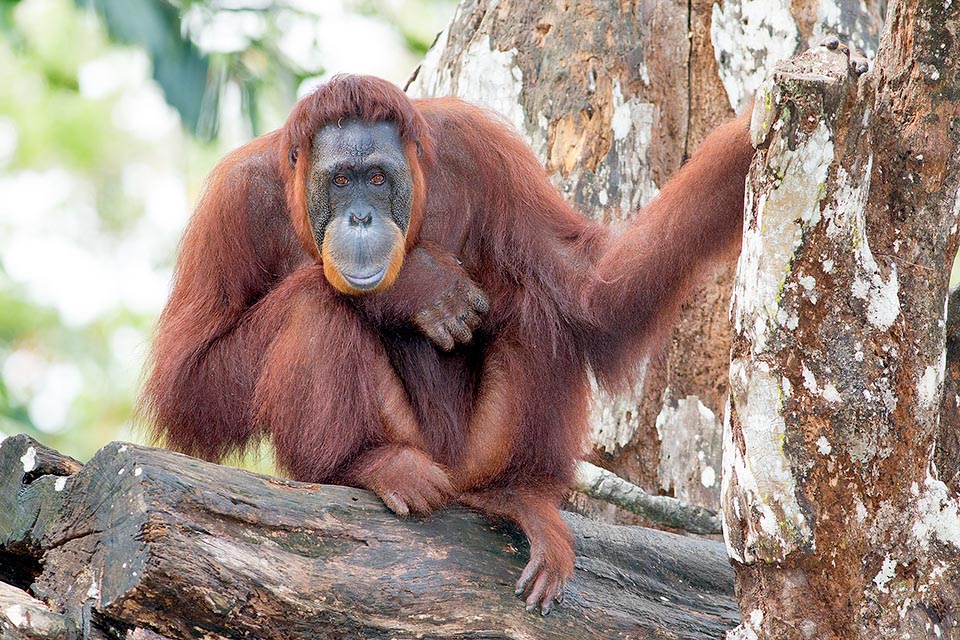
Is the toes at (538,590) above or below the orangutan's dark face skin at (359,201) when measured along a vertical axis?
below

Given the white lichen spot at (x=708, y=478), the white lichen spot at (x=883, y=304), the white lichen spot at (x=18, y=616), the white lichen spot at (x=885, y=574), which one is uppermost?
the white lichen spot at (x=883, y=304)

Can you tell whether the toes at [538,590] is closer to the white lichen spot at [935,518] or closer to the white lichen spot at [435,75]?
the white lichen spot at [935,518]

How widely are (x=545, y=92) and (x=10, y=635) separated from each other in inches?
125

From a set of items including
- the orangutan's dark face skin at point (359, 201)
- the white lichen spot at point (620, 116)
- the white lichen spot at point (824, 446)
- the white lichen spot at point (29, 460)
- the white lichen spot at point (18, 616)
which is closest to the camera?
the white lichen spot at point (18, 616)

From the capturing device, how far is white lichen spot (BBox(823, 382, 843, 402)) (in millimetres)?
2838

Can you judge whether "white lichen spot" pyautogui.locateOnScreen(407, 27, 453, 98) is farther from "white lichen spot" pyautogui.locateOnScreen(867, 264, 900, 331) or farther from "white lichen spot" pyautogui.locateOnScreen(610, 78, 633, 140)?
"white lichen spot" pyautogui.locateOnScreen(867, 264, 900, 331)

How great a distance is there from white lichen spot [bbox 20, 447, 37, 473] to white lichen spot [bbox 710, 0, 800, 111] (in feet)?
10.6

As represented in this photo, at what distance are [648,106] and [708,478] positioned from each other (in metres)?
1.62

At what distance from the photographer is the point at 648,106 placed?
197 inches

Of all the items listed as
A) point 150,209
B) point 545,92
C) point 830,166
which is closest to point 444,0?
point 150,209

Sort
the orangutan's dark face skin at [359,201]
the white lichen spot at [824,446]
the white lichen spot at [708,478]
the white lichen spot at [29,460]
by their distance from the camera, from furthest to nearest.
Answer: the white lichen spot at [708,478] → the orangutan's dark face skin at [359,201] → the white lichen spot at [29,460] → the white lichen spot at [824,446]

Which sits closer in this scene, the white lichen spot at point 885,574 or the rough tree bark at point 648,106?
the white lichen spot at point 885,574

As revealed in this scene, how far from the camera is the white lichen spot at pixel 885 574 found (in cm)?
285

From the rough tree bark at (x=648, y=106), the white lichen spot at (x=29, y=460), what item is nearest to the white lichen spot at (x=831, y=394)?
the rough tree bark at (x=648, y=106)
